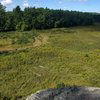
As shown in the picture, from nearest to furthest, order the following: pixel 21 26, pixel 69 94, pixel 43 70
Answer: pixel 69 94
pixel 43 70
pixel 21 26

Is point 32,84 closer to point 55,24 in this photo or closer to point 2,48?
point 2,48

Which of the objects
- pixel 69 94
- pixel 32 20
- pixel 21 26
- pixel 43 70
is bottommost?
pixel 43 70

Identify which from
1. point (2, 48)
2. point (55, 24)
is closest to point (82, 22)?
point (55, 24)

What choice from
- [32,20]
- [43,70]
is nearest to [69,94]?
[43,70]

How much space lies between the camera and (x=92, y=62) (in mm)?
45406

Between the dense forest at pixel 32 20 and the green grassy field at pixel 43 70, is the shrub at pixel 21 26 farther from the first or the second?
the green grassy field at pixel 43 70

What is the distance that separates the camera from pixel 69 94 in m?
14.7

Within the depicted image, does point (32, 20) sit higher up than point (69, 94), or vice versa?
point (69, 94)

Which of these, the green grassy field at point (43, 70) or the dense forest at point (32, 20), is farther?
the dense forest at point (32, 20)

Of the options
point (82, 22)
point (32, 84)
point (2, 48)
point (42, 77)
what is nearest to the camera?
point (32, 84)

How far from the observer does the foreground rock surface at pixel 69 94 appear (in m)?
14.3

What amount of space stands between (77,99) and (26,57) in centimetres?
3317

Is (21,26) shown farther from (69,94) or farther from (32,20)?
(69,94)

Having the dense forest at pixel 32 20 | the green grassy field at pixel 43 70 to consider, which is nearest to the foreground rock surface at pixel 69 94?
the green grassy field at pixel 43 70
